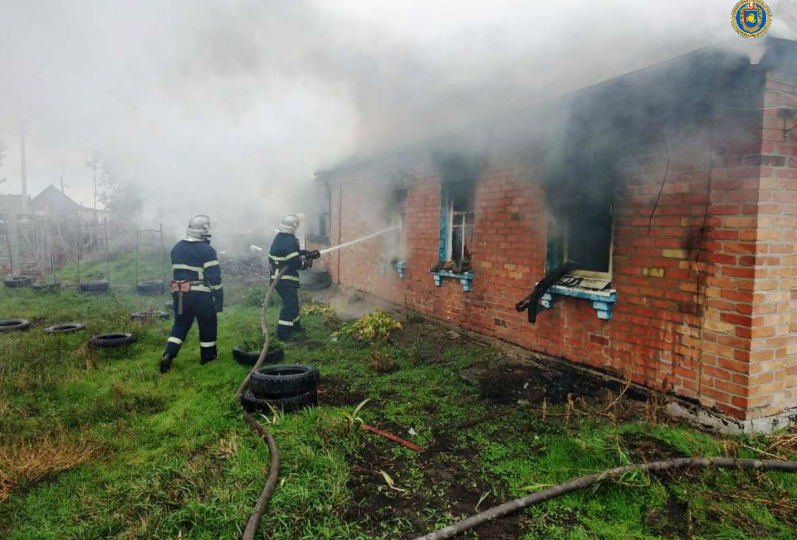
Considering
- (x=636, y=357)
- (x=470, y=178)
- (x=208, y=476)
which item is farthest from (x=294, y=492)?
(x=470, y=178)

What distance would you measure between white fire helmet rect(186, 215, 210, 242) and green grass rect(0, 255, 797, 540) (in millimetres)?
2029

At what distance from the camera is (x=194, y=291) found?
6316 millimetres

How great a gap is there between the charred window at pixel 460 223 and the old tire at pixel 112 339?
503 centimetres

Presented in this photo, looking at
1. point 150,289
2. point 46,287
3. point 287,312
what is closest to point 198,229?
point 287,312

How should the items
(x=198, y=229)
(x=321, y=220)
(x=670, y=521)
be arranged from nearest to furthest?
→ 1. (x=670, y=521)
2. (x=198, y=229)
3. (x=321, y=220)

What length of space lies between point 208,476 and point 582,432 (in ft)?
9.50

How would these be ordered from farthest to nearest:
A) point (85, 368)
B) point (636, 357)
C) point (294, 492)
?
point (85, 368) → point (636, 357) → point (294, 492)

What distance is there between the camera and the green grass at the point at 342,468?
2.69m

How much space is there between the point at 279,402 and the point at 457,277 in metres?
3.33

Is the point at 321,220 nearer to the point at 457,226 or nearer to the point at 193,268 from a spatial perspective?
the point at 457,226

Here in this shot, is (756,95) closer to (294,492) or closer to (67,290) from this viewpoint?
(294,492)

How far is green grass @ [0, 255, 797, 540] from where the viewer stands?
2.69m

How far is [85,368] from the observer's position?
588 cm

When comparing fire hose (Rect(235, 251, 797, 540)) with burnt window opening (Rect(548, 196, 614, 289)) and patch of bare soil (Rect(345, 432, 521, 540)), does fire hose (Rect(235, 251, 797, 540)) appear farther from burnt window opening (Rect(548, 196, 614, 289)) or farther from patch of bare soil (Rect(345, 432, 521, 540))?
burnt window opening (Rect(548, 196, 614, 289))
